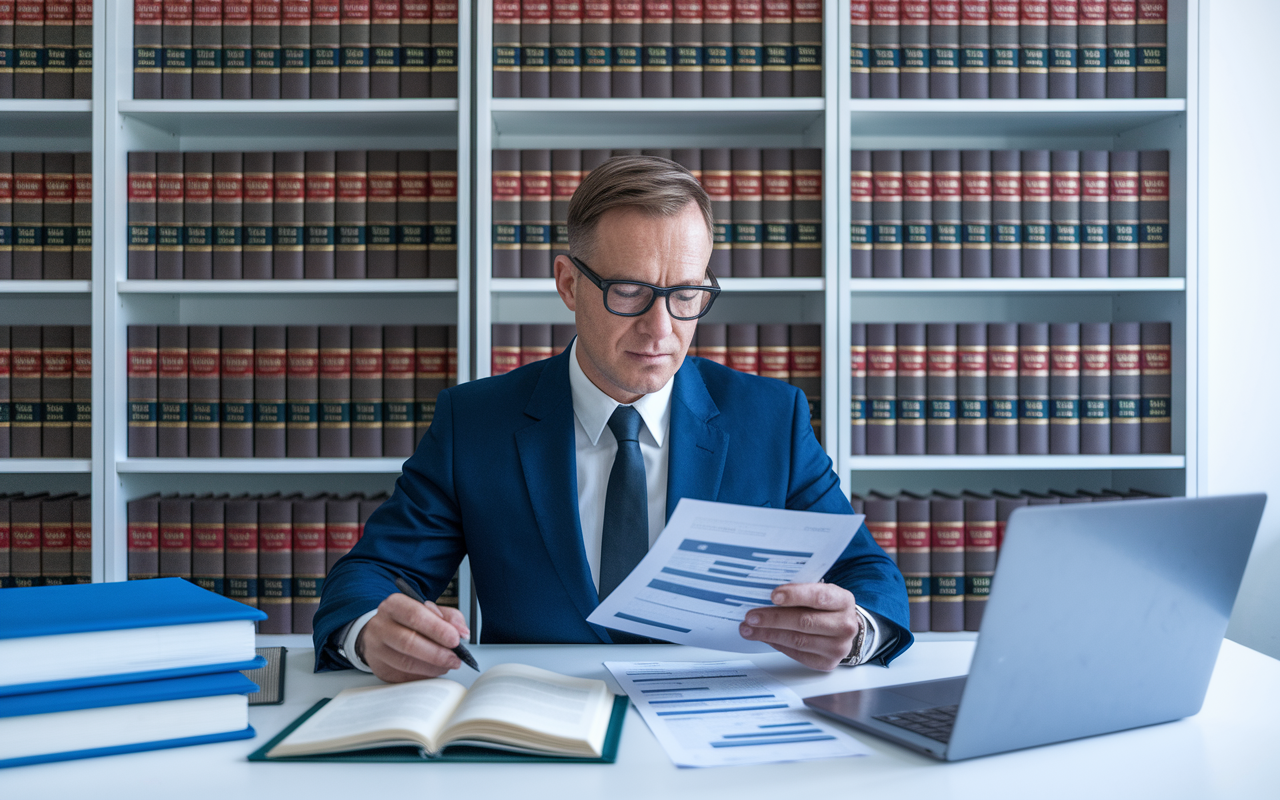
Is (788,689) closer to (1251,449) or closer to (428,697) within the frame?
(428,697)

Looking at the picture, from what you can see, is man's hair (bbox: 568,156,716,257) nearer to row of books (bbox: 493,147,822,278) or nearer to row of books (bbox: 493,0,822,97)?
row of books (bbox: 493,147,822,278)

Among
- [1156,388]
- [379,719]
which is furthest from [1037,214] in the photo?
[379,719]

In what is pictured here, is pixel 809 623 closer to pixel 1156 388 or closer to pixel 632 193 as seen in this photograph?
pixel 632 193

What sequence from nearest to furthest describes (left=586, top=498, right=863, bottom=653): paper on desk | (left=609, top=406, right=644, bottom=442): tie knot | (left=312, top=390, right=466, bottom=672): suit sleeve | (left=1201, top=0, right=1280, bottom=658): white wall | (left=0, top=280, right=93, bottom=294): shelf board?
(left=586, top=498, right=863, bottom=653): paper on desk, (left=312, top=390, right=466, bottom=672): suit sleeve, (left=609, top=406, right=644, bottom=442): tie knot, (left=0, top=280, right=93, bottom=294): shelf board, (left=1201, top=0, right=1280, bottom=658): white wall

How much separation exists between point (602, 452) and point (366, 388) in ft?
3.10

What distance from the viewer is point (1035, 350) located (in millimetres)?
2018

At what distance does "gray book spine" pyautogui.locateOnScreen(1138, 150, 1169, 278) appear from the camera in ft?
6.66

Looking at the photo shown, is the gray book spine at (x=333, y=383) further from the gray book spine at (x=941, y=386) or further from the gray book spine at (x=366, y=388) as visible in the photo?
the gray book spine at (x=941, y=386)

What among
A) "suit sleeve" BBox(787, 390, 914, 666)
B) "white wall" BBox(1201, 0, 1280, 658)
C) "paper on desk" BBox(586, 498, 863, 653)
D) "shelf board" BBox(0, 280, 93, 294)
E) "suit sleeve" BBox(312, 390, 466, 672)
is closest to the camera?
"paper on desk" BBox(586, 498, 863, 653)

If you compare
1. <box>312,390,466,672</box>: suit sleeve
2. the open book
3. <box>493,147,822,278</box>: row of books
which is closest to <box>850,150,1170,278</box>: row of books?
<box>493,147,822,278</box>: row of books

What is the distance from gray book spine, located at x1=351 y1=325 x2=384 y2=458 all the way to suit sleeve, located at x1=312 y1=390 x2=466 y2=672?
765 mm

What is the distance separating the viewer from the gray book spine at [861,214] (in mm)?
2016

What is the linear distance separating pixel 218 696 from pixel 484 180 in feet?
4.83

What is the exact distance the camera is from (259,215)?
2.01 m
